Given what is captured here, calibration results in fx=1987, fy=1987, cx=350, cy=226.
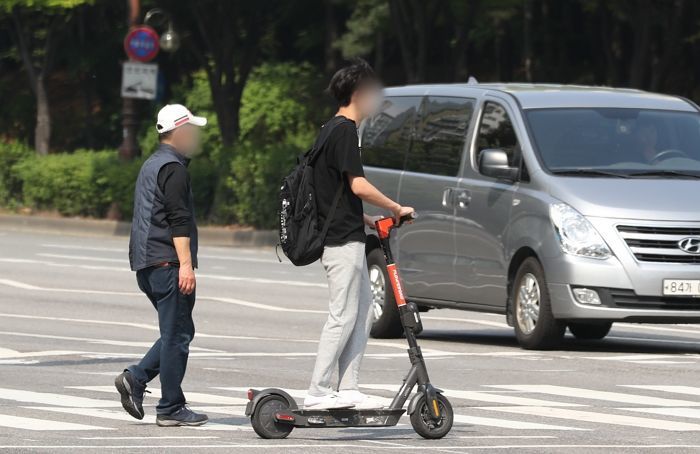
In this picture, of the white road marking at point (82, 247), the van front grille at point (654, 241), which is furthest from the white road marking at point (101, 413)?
the white road marking at point (82, 247)

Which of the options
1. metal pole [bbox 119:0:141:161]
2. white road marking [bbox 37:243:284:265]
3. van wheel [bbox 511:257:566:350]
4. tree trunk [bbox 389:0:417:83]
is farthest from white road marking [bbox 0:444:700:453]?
metal pole [bbox 119:0:141:161]

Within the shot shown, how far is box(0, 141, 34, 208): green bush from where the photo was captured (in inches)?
1451

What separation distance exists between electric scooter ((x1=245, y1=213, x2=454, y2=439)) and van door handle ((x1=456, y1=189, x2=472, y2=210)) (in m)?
6.00

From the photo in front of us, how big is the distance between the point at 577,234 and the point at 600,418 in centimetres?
377

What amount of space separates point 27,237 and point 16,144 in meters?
7.59

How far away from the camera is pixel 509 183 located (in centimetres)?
1493

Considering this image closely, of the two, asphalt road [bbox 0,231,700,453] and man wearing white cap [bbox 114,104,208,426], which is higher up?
man wearing white cap [bbox 114,104,208,426]

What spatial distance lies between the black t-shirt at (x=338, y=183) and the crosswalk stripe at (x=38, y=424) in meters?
1.52

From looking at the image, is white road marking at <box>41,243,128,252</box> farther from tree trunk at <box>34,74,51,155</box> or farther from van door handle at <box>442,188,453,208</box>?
tree trunk at <box>34,74,51,155</box>

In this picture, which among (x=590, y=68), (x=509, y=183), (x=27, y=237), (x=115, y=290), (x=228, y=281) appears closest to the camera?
(x=509, y=183)

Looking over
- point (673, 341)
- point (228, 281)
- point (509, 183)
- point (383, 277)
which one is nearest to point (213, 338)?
point (383, 277)

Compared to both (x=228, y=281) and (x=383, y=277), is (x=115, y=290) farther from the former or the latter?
(x=383, y=277)

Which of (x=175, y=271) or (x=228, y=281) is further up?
(x=175, y=271)

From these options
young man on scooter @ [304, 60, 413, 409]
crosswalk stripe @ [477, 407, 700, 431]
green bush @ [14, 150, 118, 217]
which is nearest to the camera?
young man on scooter @ [304, 60, 413, 409]
